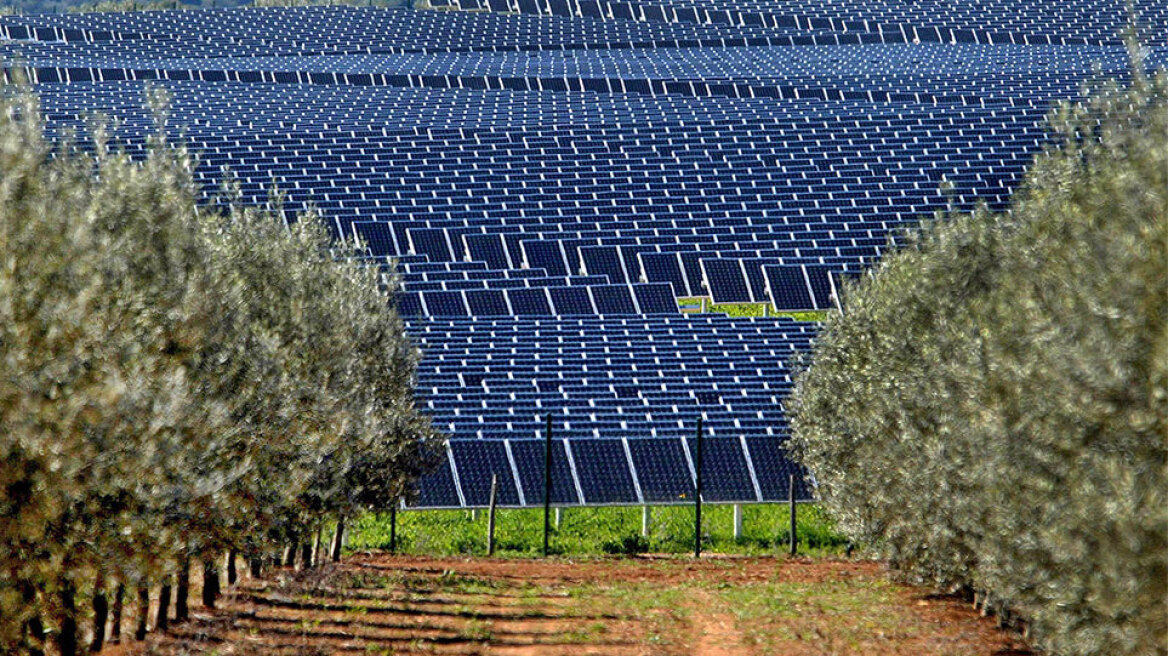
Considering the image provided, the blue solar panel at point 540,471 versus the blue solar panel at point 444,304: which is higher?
the blue solar panel at point 444,304

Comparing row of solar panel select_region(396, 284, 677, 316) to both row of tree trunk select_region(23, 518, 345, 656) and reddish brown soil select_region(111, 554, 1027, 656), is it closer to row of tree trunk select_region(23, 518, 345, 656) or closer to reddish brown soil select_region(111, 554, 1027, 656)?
row of tree trunk select_region(23, 518, 345, 656)

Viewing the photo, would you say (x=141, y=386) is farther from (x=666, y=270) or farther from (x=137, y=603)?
(x=666, y=270)

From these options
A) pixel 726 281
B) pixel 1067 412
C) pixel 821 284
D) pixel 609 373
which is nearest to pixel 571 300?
Answer: pixel 726 281

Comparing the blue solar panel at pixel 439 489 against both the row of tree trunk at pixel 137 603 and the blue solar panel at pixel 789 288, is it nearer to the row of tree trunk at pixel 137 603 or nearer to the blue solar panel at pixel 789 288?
the row of tree trunk at pixel 137 603

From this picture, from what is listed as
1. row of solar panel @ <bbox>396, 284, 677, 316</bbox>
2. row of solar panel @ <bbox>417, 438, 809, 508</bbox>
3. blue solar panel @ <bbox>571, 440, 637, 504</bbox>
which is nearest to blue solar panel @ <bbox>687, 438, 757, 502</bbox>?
row of solar panel @ <bbox>417, 438, 809, 508</bbox>

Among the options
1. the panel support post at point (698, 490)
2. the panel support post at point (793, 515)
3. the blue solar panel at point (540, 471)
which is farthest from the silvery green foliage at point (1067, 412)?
the blue solar panel at point (540, 471)

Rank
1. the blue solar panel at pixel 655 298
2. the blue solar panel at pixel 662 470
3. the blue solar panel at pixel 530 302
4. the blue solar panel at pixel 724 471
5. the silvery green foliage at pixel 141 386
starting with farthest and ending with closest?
1. the blue solar panel at pixel 655 298
2. the blue solar panel at pixel 530 302
3. the blue solar panel at pixel 724 471
4. the blue solar panel at pixel 662 470
5. the silvery green foliage at pixel 141 386
